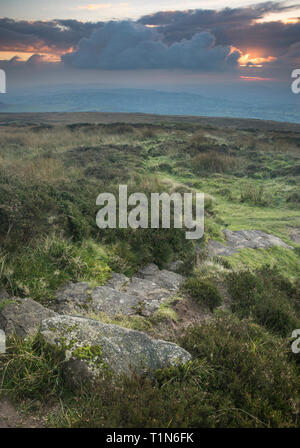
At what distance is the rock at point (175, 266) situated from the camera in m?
6.63

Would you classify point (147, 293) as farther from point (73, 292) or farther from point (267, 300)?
point (267, 300)

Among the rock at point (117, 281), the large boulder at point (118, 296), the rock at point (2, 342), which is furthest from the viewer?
the rock at point (117, 281)

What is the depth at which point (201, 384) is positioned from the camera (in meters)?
3.02

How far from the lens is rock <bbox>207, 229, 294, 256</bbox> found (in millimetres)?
7883

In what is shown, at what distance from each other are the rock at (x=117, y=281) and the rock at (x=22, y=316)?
5.43ft

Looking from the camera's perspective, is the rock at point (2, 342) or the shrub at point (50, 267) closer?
the rock at point (2, 342)

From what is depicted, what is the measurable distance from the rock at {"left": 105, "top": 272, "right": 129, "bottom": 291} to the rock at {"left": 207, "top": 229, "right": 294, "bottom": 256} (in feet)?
8.60

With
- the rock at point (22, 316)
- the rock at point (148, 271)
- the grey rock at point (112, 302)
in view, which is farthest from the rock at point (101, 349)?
the rock at point (148, 271)

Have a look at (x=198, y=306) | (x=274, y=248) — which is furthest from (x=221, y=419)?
(x=274, y=248)

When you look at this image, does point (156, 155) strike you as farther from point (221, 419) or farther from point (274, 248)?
point (221, 419)

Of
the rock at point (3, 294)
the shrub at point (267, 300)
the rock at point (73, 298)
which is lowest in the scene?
the shrub at point (267, 300)

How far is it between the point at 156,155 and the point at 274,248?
13.7 metres

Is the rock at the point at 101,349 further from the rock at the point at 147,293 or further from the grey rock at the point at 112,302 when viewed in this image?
the rock at the point at 147,293

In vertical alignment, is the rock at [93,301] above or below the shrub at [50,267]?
below
